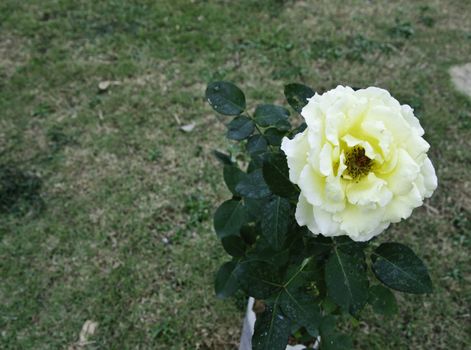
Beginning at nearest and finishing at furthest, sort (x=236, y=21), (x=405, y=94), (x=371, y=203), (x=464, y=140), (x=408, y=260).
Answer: (x=371, y=203) → (x=408, y=260) → (x=464, y=140) → (x=405, y=94) → (x=236, y=21)

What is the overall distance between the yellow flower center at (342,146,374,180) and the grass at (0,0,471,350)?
0.80 metres

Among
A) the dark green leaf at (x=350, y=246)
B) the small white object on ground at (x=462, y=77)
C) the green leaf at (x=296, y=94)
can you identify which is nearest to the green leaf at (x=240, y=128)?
the green leaf at (x=296, y=94)

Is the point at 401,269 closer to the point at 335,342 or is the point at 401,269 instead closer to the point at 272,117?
the point at 335,342

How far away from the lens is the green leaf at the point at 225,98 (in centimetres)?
135

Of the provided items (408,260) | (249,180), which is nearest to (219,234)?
(249,180)

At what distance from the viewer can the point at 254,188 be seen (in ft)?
3.83

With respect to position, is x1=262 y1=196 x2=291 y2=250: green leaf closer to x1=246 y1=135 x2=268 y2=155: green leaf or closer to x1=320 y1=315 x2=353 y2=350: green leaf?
x1=246 y1=135 x2=268 y2=155: green leaf

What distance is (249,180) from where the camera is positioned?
118 centimetres

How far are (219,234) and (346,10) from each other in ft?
9.09

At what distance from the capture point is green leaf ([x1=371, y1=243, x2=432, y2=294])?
1.11 m

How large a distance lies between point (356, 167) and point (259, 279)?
431mm

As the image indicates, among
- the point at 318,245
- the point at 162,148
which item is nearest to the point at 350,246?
the point at 318,245

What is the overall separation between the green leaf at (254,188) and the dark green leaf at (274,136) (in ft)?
0.54

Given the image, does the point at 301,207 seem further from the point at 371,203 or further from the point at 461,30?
the point at 461,30
